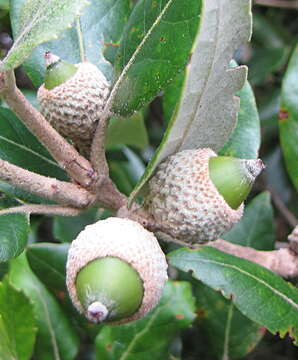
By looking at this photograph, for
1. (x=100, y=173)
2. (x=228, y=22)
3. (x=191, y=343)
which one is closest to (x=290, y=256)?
(x=100, y=173)

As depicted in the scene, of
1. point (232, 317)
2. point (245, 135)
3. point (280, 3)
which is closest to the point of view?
point (245, 135)

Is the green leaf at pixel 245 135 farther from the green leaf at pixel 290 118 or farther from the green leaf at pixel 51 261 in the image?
the green leaf at pixel 51 261

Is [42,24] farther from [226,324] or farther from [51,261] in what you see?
[226,324]

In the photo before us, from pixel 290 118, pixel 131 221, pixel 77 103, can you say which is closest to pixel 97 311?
pixel 131 221

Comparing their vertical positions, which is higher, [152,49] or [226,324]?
[152,49]

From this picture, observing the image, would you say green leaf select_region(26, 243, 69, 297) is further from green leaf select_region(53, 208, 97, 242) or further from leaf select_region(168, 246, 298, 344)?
leaf select_region(168, 246, 298, 344)

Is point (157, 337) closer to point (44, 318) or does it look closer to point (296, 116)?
point (44, 318)

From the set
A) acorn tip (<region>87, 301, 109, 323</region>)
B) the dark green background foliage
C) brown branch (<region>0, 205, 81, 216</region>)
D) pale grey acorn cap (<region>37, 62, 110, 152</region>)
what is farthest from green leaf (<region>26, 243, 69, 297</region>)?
acorn tip (<region>87, 301, 109, 323</region>)

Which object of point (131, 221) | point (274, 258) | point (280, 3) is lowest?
point (274, 258)
